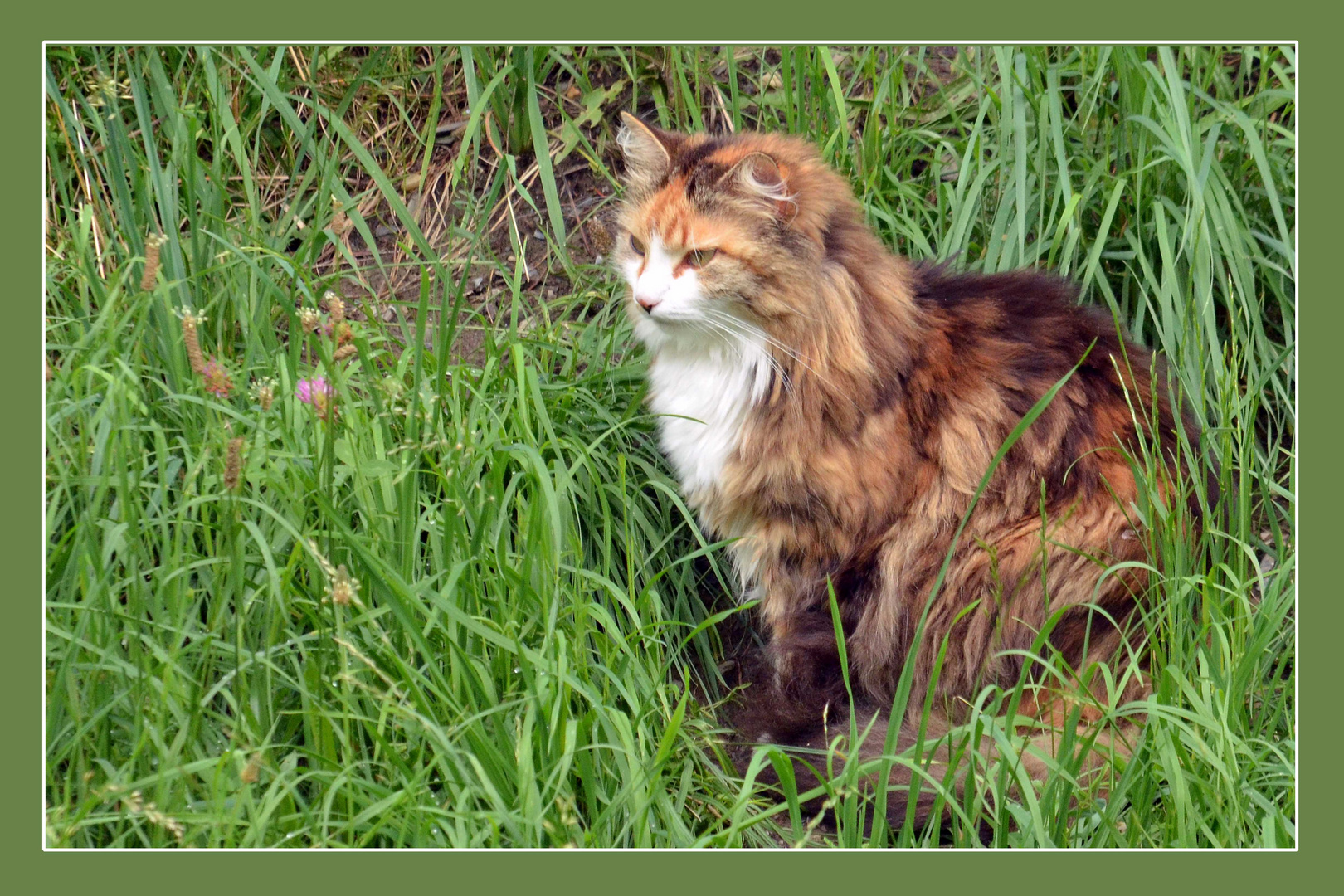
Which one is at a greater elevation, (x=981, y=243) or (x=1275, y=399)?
(x=981, y=243)

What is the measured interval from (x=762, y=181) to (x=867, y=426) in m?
0.64

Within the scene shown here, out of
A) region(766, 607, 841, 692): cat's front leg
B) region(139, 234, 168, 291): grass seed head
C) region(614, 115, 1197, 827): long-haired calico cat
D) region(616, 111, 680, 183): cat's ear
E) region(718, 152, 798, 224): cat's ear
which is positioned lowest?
region(766, 607, 841, 692): cat's front leg

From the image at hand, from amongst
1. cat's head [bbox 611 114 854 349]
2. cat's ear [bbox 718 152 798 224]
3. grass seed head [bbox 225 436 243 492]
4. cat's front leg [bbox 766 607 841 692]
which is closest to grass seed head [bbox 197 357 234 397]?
grass seed head [bbox 225 436 243 492]

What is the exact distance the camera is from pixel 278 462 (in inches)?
100

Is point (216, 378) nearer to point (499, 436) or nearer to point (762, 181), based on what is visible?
point (499, 436)

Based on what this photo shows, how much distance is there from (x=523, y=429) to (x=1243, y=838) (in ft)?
5.87

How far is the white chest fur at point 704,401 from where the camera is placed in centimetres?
289

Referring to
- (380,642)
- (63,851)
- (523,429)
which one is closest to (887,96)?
(523,429)

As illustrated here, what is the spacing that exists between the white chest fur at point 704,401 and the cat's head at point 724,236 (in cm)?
6

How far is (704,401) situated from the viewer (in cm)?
296

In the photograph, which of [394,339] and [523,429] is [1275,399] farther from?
[394,339]

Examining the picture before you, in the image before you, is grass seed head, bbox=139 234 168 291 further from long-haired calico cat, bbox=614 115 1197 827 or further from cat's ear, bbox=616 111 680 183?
cat's ear, bbox=616 111 680 183

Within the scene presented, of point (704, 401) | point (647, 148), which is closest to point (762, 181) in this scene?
point (647, 148)

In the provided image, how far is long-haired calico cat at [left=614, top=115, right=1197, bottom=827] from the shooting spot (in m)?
2.77
